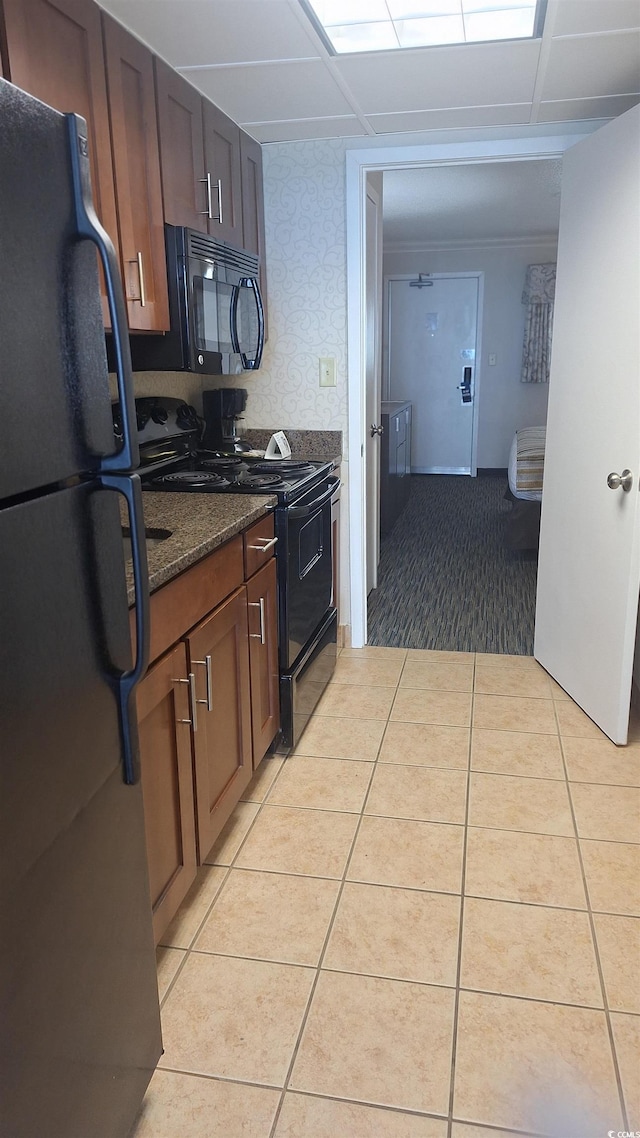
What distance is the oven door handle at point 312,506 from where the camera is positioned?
96.3 inches

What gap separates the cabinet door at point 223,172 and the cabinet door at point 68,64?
0.70 m

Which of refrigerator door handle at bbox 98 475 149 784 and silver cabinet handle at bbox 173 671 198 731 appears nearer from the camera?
refrigerator door handle at bbox 98 475 149 784

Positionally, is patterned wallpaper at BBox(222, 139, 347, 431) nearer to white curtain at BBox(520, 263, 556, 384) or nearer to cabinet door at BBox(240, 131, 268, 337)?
cabinet door at BBox(240, 131, 268, 337)

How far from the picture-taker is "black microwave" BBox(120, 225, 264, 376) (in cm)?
229

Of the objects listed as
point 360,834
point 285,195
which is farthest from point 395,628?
point 285,195

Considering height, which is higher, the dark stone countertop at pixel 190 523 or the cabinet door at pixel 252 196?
the cabinet door at pixel 252 196

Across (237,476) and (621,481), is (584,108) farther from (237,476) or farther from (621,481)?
(237,476)

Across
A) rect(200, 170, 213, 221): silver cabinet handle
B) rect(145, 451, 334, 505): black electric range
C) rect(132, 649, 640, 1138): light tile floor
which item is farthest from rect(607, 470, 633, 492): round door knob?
rect(200, 170, 213, 221): silver cabinet handle

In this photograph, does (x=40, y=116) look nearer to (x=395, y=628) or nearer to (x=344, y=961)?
(x=344, y=961)

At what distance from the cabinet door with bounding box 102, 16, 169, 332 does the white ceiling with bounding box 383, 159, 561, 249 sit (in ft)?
6.18

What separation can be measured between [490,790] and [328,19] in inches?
86.0

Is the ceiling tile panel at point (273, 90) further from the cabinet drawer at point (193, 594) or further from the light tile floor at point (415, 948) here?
the light tile floor at point (415, 948)

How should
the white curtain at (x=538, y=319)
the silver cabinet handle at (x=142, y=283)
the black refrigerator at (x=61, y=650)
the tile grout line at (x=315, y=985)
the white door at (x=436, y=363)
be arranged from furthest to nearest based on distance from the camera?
the white door at (x=436, y=363) → the white curtain at (x=538, y=319) → the silver cabinet handle at (x=142, y=283) → the tile grout line at (x=315, y=985) → the black refrigerator at (x=61, y=650)

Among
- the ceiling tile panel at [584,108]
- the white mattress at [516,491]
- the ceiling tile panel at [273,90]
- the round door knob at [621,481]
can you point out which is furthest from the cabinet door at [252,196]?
the white mattress at [516,491]
